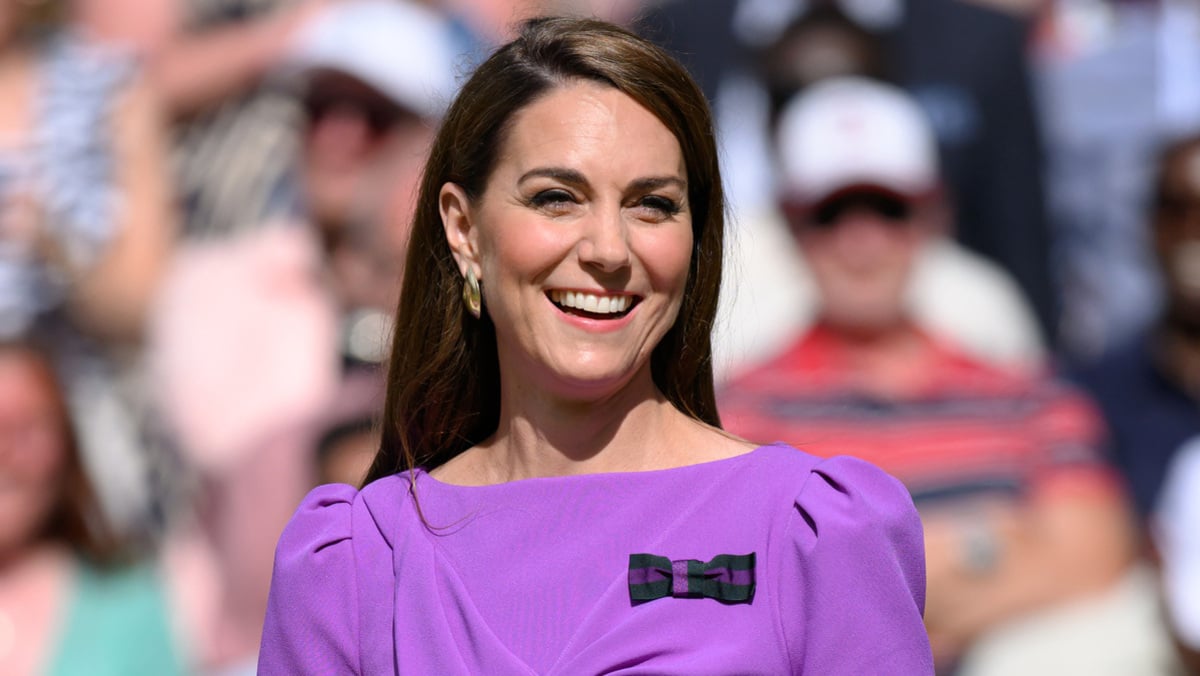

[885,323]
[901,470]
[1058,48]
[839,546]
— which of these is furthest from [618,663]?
[1058,48]

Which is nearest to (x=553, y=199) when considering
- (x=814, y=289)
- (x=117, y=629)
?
(x=814, y=289)

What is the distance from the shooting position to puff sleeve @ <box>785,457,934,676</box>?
233 centimetres

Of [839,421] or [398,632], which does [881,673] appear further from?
[839,421]

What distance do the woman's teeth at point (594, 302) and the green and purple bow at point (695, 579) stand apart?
0.35 m

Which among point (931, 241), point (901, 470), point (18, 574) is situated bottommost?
point (18, 574)

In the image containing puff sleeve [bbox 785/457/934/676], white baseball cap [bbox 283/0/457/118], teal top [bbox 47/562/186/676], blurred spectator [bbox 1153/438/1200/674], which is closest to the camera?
puff sleeve [bbox 785/457/934/676]

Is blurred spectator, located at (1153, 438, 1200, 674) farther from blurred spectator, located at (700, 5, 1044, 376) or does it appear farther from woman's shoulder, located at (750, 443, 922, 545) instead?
woman's shoulder, located at (750, 443, 922, 545)

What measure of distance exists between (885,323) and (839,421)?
0.45 m

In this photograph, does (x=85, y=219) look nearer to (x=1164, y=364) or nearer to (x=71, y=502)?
(x=71, y=502)

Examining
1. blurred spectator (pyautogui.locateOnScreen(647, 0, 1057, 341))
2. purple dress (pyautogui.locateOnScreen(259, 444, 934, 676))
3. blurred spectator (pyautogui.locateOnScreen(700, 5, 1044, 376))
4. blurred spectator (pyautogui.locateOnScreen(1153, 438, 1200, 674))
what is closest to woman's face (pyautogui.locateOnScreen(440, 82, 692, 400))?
purple dress (pyautogui.locateOnScreen(259, 444, 934, 676))

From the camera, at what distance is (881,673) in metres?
2.32

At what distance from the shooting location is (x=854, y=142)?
5738mm

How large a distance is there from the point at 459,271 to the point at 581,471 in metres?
0.36

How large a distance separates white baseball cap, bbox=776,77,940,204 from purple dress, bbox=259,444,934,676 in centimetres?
329
